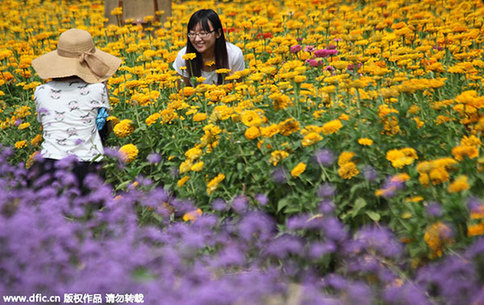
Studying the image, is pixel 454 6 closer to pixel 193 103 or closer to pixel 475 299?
pixel 193 103

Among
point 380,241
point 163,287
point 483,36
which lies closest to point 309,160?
point 380,241

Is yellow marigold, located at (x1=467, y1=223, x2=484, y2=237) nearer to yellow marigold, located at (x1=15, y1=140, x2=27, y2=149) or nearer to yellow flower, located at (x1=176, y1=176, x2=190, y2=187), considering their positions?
yellow flower, located at (x1=176, y1=176, x2=190, y2=187)

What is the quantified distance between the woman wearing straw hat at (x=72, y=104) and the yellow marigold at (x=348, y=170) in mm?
1636

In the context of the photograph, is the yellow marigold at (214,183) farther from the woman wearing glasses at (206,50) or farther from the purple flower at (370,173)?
the woman wearing glasses at (206,50)

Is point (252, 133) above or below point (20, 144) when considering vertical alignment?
above

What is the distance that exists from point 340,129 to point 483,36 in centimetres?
242

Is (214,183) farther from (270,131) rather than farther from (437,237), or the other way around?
(437,237)

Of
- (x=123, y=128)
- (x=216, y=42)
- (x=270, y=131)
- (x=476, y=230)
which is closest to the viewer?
(x=476, y=230)

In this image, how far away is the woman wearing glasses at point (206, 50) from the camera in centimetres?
444

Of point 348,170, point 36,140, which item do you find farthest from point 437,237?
point 36,140

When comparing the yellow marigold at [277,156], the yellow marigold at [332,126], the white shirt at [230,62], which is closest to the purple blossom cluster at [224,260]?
the yellow marigold at [277,156]

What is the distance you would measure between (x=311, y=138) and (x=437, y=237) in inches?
30.3

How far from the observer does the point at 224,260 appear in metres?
2.15

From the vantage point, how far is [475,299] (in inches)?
70.4
